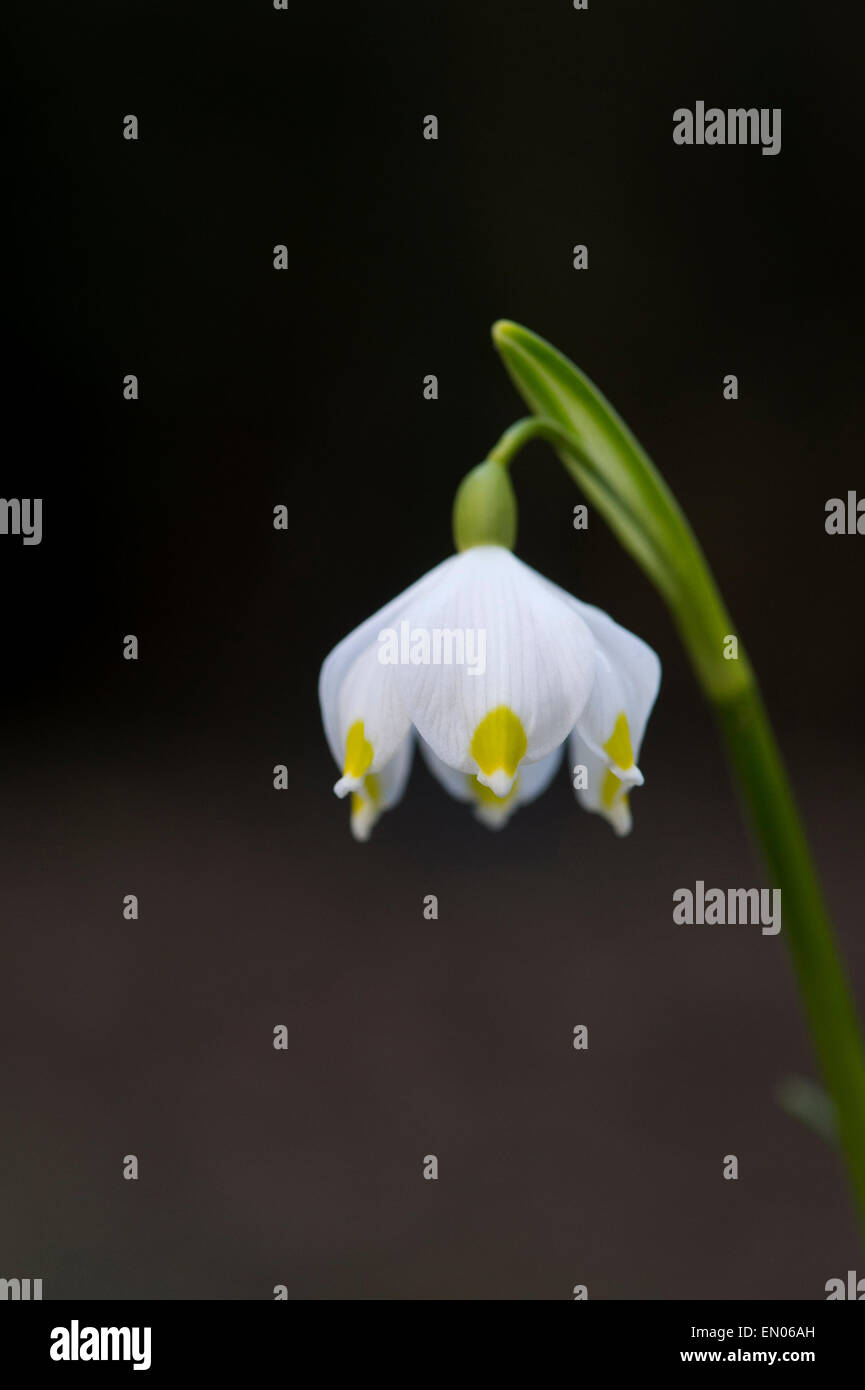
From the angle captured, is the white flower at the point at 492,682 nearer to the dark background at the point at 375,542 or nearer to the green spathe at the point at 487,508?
the green spathe at the point at 487,508

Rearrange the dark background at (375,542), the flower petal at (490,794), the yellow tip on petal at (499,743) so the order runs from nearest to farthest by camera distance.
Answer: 1. the yellow tip on petal at (499,743)
2. the flower petal at (490,794)
3. the dark background at (375,542)

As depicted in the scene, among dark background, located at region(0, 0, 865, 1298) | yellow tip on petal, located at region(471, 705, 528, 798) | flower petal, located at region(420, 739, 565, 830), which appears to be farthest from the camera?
dark background, located at region(0, 0, 865, 1298)

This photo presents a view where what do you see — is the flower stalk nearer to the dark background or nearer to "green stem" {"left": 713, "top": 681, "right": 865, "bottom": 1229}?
"green stem" {"left": 713, "top": 681, "right": 865, "bottom": 1229}

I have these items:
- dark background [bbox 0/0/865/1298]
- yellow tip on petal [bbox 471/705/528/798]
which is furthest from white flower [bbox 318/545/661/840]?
dark background [bbox 0/0/865/1298]

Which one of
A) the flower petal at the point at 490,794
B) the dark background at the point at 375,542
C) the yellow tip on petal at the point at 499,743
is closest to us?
the yellow tip on petal at the point at 499,743

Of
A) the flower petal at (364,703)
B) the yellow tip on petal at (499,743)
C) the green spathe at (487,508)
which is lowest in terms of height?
the yellow tip on petal at (499,743)

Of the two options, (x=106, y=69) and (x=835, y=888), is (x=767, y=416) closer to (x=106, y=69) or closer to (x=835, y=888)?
(x=835, y=888)

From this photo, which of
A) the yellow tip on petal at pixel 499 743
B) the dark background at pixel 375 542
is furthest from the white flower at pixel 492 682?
the dark background at pixel 375 542
